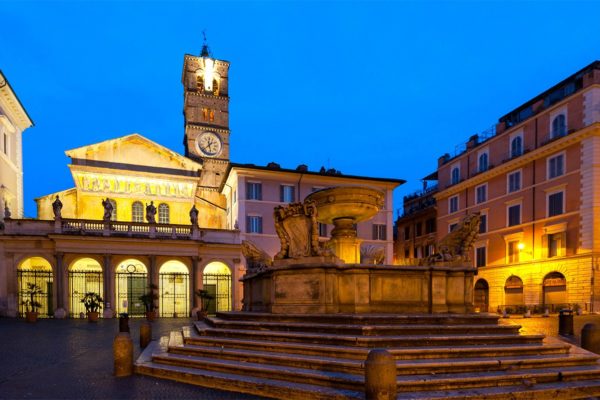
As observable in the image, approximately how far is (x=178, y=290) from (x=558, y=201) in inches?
1079

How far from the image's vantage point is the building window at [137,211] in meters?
33.4

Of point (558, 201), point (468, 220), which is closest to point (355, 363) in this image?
point (468, 220)

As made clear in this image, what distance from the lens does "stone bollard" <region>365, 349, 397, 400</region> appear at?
557cm

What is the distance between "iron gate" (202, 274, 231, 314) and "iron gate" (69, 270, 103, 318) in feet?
23.4

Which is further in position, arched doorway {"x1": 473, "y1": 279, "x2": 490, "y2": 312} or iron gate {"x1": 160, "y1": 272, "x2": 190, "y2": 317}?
arched doorway {"x1": 473, "y1": 279, "x2": 490, "y2": 312}

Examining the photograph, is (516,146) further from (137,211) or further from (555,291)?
(137,211)

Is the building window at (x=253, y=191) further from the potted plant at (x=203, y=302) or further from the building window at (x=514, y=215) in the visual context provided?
the building window at (x=514, y=215)

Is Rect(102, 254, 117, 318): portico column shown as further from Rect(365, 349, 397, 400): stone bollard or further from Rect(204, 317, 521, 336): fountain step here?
Rect(365, 349, 397, 400): stone bollard

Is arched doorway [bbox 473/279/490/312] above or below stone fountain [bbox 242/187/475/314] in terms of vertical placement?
below

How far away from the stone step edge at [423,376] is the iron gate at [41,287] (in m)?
24.1

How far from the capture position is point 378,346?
7.28 meters

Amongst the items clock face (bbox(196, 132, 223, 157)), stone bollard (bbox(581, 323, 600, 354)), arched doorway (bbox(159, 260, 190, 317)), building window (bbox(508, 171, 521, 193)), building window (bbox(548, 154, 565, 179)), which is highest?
clock face (bbox(196, 132, 223, 157))

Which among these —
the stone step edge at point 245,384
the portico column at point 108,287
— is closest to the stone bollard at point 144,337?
the stone step edge at point 245,384

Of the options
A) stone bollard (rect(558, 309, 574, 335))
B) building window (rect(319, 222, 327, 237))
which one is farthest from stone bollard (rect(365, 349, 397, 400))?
building window (rect(319, 222, 327, 237))
